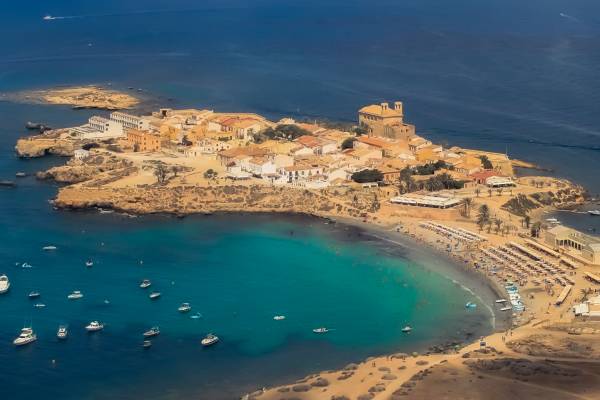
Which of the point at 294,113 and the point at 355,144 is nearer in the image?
the point at 355,144

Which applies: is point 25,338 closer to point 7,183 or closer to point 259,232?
point 259,232

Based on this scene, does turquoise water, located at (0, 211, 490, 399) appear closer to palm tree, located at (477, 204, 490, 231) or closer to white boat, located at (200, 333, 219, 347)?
white boat, located at (200, 333, 219, 347)

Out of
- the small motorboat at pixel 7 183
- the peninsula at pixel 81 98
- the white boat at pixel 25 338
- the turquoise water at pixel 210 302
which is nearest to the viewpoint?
the turquoise water at pixel 210 302

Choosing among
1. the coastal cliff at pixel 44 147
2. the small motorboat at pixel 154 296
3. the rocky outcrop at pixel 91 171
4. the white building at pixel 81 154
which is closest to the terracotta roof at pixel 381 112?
the rocky outcrop at pixel 91 171

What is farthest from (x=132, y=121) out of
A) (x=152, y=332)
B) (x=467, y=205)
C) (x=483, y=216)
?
(x=152, y=332)

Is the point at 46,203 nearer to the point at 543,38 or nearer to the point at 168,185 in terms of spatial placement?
the point at 168,185

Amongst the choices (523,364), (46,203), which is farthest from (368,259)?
(46,203)

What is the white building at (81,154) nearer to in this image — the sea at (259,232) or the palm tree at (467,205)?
the sea at (259,232)
